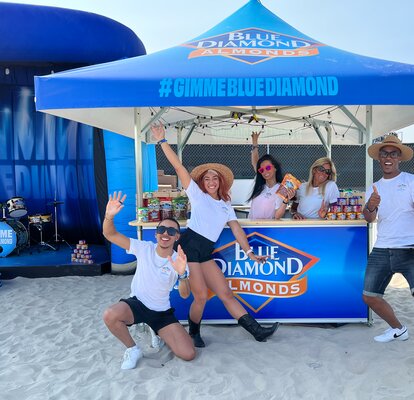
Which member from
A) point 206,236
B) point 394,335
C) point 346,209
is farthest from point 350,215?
point 206,236

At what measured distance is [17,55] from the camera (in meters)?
5.75

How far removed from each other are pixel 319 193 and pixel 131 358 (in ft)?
7.13

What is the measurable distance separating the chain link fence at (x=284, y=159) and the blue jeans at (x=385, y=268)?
852 centimetres

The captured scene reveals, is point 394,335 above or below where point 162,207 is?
below

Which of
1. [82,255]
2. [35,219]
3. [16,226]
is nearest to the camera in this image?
[82,255]

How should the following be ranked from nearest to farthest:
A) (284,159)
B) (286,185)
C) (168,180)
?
(286,185) < (168,180) < (284,159)

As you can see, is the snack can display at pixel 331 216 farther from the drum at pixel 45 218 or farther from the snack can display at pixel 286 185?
the drum at pixel 45 218

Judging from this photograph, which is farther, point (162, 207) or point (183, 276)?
point (162, 207)

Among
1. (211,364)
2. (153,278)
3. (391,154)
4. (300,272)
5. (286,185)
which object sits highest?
(391,154)

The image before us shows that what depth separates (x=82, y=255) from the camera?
574 centimetres

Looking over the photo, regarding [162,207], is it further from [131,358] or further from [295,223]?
[131,358]

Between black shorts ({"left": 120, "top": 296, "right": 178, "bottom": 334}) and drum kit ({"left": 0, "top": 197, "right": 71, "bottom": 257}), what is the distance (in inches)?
156

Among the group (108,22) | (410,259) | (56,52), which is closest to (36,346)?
(410,259)

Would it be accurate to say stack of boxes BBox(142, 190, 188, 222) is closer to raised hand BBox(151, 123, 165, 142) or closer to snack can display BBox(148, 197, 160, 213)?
snack can display BBox(148, 197, 160, 213)
